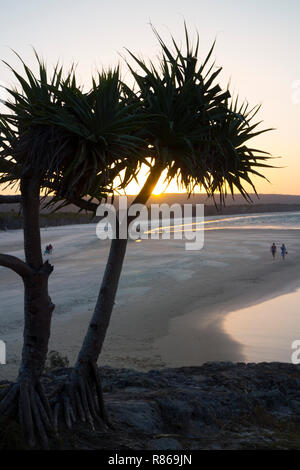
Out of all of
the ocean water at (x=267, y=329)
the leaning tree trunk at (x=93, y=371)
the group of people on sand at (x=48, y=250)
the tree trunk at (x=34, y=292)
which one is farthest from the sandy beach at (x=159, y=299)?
the tree trunk at (x=34, y=292)

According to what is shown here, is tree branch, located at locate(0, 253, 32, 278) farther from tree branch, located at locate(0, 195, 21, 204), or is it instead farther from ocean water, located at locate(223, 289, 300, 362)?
ocean water, located at locate(223, 289, 300, 362)

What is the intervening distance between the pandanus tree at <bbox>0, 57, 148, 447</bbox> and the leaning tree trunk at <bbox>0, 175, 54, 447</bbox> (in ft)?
0.04

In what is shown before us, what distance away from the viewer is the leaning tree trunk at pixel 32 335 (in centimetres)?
679

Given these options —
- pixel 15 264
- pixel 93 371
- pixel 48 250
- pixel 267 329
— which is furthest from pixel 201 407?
pixel 48 250

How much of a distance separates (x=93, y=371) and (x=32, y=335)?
118 cm

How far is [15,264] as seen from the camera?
22.5 feet

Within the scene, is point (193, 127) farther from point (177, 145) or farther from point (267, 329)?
point (267, 329)

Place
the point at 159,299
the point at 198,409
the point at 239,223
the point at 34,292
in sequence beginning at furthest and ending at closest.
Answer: the point at 239,223, the point at 159,299, the point at 198,409, the point at 34,292

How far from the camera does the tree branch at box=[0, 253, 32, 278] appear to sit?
22.4 feet

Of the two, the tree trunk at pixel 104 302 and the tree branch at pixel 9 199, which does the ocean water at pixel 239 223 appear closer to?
the tree trunk at pixel 104 302
